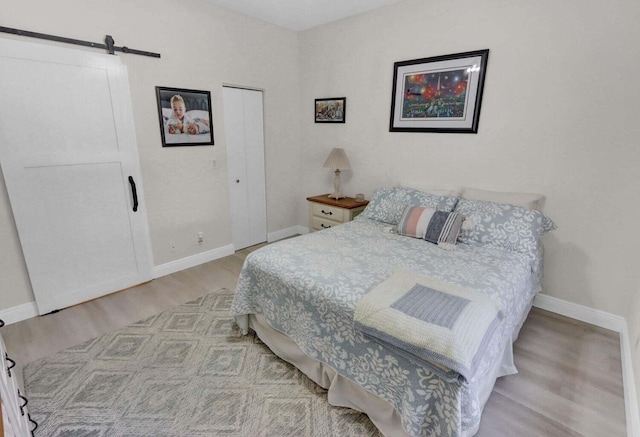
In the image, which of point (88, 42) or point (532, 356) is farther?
point (88, 42)

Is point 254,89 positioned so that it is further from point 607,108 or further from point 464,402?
point 464,402

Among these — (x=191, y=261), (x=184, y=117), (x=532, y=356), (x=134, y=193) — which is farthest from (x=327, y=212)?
(x=532, y=356)

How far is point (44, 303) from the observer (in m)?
2.57

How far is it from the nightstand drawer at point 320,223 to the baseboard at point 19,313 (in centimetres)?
266

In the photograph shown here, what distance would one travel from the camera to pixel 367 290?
5.52 ft

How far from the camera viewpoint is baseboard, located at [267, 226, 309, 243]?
431cm

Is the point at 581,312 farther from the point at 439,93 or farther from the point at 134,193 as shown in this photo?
the point at 134,193

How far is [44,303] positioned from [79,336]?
21.7 inches

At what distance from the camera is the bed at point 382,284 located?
135 cm

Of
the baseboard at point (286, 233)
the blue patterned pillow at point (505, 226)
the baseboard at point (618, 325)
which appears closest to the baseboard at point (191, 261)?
the baseboard at point (286, 233)

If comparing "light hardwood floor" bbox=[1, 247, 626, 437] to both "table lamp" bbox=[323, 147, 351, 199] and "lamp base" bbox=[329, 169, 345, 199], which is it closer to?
"lamp base" bbox=[329, 169, 345, 199]

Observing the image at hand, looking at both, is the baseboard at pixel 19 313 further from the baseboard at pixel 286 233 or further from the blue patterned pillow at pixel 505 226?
the blue patterned pillow at pixel 505 226

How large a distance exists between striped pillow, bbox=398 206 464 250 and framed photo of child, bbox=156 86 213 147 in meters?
2.24

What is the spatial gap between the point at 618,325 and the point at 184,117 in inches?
162
